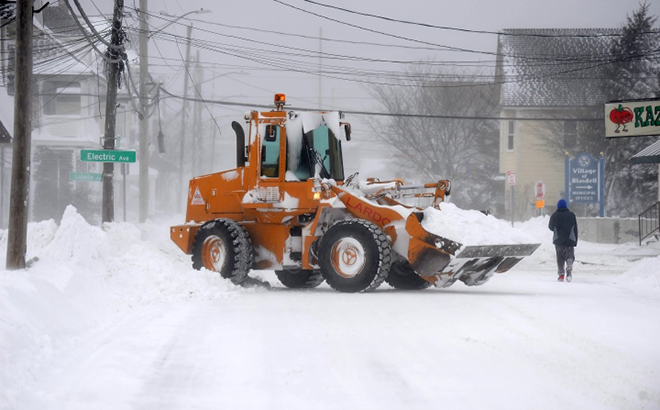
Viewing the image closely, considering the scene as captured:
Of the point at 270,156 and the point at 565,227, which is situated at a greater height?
the point at 270,156

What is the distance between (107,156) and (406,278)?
10486 millimetres

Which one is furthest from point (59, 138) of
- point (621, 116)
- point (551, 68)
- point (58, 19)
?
point (621, 116)

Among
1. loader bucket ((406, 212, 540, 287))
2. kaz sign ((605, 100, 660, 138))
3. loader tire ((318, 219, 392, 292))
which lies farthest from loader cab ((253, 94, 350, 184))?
kaz sign ((605, 100, 660, 138))

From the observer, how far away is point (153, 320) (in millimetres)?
11664

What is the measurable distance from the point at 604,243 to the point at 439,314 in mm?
27986

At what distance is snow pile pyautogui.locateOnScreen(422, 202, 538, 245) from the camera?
48.0ft

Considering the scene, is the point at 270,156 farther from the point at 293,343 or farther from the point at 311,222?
the point at 293,343

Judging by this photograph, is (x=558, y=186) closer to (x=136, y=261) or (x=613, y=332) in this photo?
(x=136, y=261)

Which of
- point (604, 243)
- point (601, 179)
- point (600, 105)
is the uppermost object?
point (600, 105)

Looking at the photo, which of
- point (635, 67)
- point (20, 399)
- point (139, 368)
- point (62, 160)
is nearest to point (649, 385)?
point (139, 368)

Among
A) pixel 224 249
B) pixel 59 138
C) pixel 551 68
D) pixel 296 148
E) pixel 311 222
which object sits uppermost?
pixel 551 68

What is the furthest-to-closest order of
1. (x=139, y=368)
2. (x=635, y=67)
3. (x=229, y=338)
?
(x=635, y=67), (x=229, y=338), (x=139, y=368)

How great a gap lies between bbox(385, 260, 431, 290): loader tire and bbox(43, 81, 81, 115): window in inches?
1462

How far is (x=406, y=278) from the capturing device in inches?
654
